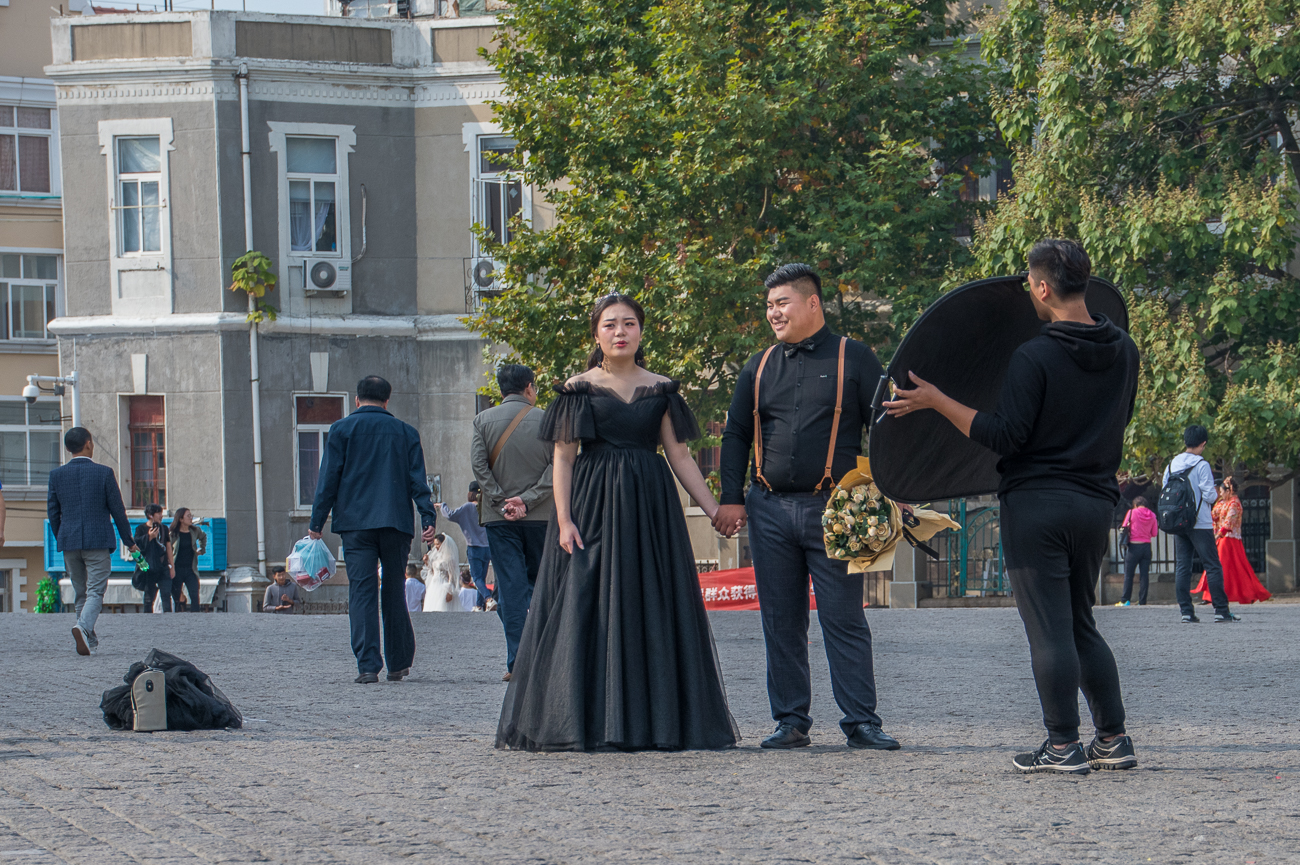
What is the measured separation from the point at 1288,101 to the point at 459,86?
48.2 ft

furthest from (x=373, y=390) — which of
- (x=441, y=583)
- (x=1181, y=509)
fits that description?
(x=441, y=583)

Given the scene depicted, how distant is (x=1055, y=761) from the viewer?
19.9 feet

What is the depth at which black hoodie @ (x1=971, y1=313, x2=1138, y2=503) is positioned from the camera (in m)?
5.93

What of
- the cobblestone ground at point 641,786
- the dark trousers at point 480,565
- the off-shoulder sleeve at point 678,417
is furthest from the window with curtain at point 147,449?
the off-shoulder sleeve at point 678,417

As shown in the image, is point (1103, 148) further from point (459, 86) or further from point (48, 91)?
point (48, 91)

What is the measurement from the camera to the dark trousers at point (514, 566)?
10289 millimetres

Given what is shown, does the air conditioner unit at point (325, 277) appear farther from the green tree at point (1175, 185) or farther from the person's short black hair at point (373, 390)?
the person's short black hair at point (373, 390)

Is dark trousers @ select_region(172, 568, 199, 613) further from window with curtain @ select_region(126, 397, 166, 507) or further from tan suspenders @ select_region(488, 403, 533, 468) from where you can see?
tan suspenders @ select_region(488, 403, 533, 468)

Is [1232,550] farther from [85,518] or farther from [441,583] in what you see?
[85,518]

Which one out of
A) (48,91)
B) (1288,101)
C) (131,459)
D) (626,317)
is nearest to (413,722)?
(626,317)

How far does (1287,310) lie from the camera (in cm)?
2130

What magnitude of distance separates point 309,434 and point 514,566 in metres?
20.5

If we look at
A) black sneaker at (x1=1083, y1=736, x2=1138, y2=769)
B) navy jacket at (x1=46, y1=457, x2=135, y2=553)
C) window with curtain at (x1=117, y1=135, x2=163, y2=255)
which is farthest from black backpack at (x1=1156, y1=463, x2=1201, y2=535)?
window with curtain at (x1=117, y1=135, x2=163, y2=255)

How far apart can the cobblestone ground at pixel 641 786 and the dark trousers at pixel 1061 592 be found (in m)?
0.30
